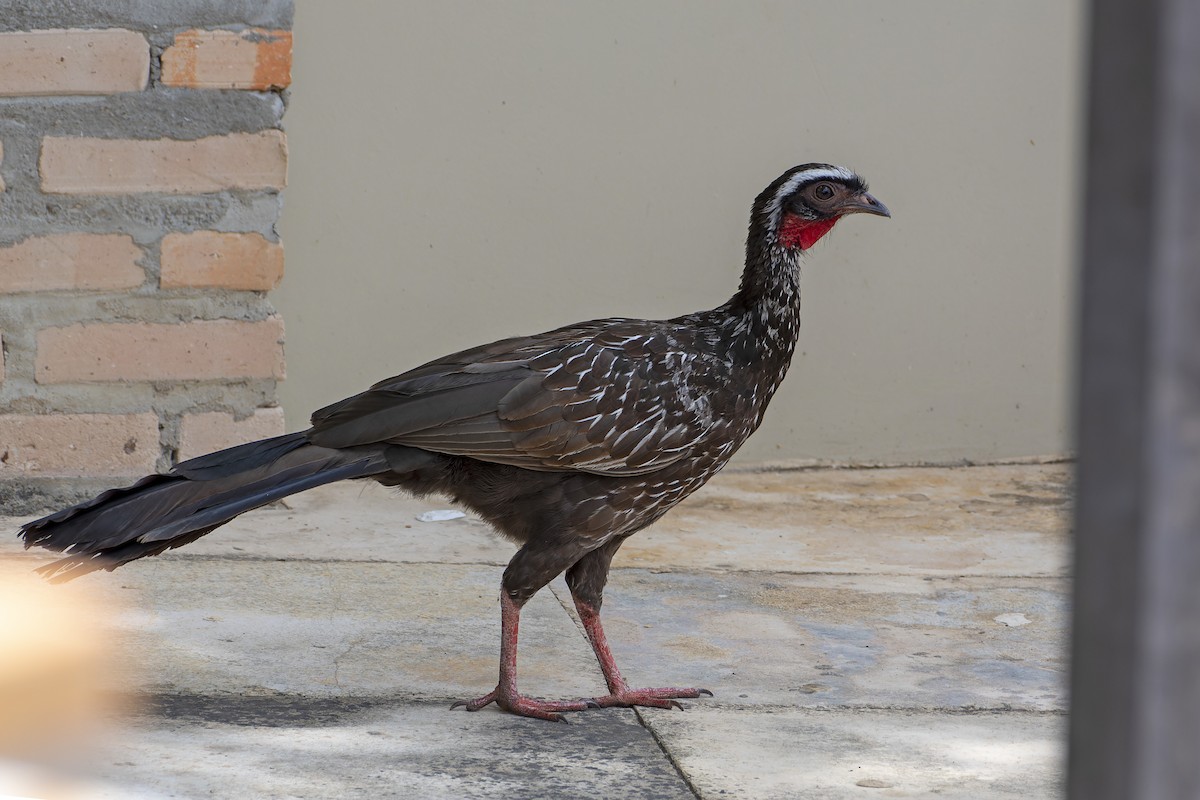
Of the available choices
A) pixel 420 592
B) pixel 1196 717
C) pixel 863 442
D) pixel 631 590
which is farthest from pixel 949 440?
pixel 1196 717

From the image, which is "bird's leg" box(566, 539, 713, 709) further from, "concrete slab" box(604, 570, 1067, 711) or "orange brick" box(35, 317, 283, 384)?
"orange brick" box(35, 317, 283, 384)

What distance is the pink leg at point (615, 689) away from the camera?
3576 millimetres

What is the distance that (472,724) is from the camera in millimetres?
3391

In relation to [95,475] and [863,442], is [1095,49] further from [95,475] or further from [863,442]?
[863,442]

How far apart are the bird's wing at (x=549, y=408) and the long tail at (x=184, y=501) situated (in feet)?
0.26

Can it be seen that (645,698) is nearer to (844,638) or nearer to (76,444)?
(844,638)

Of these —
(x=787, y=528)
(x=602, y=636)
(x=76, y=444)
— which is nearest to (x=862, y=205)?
(x=602, y=636)

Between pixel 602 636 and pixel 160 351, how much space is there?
2179 mm

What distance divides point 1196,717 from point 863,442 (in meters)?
5.67

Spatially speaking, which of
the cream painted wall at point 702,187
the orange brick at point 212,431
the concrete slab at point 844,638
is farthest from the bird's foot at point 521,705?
the cream painted wall at point 702,187

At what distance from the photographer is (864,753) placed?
3248 mm

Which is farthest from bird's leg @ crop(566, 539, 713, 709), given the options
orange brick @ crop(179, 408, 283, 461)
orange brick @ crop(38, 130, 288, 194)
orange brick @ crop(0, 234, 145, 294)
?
orange brick @ crop(0, 234, 145, 294)

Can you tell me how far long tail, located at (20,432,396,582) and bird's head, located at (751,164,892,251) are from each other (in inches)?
48.9

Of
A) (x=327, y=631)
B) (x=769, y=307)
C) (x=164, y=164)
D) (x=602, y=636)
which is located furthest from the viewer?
(x=164, y=164)
